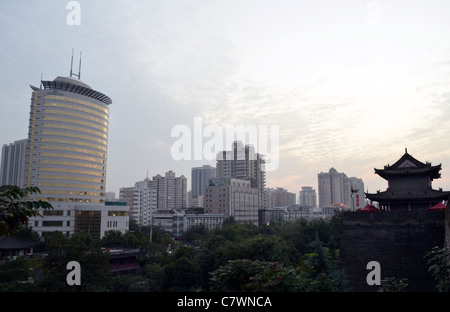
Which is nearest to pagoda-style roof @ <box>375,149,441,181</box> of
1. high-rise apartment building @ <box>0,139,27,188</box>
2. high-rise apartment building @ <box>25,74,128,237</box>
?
high-rise apartment building @ <box>25,74,128,237</box>

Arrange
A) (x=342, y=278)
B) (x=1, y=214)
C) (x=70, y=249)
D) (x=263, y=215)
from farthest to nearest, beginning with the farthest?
(x=263, y=215), (x=70, y=249), (x=342, y=278), (x=1, y=214)

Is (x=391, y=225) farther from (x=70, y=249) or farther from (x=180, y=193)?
(x=180, y=193)

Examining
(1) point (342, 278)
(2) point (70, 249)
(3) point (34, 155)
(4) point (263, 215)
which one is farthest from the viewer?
(4) point (263, 215)

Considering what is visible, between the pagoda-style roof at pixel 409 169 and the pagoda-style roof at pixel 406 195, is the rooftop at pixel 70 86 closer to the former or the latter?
the pagoda-style roof at pixel 409 169

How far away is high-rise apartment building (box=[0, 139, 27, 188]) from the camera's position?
136625 millimetres

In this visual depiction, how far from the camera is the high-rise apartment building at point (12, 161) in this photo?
137 metres

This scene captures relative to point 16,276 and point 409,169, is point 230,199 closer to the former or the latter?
point 409,169

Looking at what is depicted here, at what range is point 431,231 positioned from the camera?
24.9 metres

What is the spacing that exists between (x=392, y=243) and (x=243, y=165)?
117 metres

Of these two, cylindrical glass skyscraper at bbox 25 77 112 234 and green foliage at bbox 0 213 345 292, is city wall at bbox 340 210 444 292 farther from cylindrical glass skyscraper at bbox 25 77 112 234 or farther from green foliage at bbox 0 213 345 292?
cylindrical glass skyscraper at bbox 25 77 112 234

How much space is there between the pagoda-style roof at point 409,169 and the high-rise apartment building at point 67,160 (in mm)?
68524

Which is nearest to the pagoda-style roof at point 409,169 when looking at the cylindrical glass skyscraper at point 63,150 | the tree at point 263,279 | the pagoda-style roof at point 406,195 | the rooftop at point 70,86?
the pagoda-style roof at point 406,195

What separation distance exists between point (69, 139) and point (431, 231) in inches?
3048
